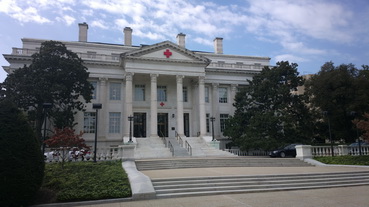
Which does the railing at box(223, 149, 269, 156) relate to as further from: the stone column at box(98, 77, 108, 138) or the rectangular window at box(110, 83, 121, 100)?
the rectangular window at box(110, 83, 121, 100)

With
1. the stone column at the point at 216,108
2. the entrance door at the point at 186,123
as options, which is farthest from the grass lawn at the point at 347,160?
the entrance door at the point at 186,123

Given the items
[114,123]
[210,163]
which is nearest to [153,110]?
[114,123]

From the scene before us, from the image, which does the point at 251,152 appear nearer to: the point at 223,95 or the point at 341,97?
the point at 223,95

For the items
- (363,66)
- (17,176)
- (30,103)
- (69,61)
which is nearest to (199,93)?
(69,61)

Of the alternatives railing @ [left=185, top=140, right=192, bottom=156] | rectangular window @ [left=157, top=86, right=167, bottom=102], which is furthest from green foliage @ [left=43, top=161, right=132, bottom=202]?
rectangular window @ [left=157, top=86, right=167, bottom=102]

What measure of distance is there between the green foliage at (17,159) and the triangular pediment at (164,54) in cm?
2249

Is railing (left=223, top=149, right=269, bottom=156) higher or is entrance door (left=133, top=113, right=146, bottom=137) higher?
entrance door (left=133, top=113, right=146, bottom=137)

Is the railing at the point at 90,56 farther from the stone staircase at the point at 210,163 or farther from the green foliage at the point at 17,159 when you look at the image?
the green foliage at the point at 17,159

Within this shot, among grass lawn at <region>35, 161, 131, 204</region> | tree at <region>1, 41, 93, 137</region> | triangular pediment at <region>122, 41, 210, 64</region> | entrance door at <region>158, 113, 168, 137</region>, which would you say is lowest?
grass lawn at <region>35, 161, 131, 204</region>

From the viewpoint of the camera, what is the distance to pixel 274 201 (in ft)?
30.2

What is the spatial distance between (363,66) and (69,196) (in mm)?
36344

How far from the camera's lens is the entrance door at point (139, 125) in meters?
33.6

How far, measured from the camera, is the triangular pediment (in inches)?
1241

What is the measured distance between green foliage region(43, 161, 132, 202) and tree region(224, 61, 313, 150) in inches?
773
